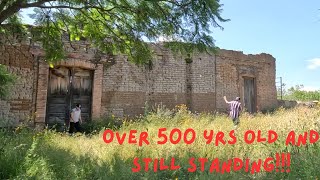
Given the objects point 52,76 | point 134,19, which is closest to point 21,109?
point 52,76

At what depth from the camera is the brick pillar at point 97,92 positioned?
41.7ft

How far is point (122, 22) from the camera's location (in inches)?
269

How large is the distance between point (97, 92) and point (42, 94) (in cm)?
206

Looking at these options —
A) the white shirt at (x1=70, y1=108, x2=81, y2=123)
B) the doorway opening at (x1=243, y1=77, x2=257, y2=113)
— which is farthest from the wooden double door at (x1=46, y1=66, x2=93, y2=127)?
the doorway opening at (x1=243, y1=77, x2=257, y2=113)

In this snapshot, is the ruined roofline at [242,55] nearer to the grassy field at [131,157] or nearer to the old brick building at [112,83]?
the old brick building at [112,83]

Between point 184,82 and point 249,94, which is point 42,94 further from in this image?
point 249,94

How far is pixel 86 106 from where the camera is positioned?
12930 millimetres

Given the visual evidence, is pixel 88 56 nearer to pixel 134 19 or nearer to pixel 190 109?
pixel 190 109

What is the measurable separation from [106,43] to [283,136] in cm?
437

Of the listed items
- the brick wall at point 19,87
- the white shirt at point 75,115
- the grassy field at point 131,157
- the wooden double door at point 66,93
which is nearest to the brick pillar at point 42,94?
the brick wall at point 19,87

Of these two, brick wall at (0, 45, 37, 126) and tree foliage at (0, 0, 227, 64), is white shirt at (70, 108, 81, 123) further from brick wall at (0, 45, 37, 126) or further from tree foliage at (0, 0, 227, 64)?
tree foliage at (0, 0, 227, 64)

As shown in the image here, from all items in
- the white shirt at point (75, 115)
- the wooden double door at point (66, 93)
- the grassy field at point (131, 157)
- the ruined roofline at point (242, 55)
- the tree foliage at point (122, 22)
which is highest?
the ruined roofline at point (242, 55)

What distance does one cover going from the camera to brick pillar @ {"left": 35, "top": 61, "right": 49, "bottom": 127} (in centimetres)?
1162

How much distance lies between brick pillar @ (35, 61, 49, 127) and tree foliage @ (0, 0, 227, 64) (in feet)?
14.6
